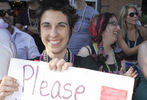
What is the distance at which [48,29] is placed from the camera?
136 cm

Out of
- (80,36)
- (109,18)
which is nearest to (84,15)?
(80,36)

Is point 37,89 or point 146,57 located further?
point 146,57

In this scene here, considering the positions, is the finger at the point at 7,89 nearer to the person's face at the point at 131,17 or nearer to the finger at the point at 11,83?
the finger at the point at 11,83

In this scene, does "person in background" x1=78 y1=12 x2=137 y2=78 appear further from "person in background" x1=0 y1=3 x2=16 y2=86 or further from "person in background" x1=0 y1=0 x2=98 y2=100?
"person in background" x1=0 y1=3 x2=16 y2=86

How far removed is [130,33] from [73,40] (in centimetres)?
80

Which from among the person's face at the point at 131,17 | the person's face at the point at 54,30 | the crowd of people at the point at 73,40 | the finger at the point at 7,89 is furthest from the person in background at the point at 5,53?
the person's face at the point at 131,17

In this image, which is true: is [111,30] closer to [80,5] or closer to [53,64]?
[80,5]

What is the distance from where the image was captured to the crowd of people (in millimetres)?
1348

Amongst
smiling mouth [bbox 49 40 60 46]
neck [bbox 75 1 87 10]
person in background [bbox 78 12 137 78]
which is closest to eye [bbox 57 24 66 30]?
smiling mouth [bbox 49 40 60 46]

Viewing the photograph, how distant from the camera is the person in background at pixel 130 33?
261 centimetres

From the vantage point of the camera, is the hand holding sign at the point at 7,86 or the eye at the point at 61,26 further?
the eye at the point at 61,26

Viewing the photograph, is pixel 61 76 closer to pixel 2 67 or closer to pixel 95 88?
pixel 95 88

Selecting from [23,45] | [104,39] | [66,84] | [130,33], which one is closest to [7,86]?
[66,84]

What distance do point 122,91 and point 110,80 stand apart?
9 centimetres
